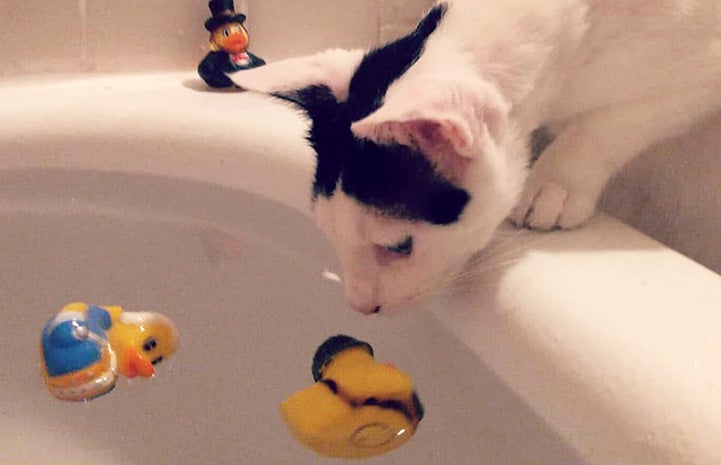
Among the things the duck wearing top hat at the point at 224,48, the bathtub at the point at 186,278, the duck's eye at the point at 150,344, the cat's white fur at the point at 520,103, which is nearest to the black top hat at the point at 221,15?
the duck wearing top hat at the point at 224,48

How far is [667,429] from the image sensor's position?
0.42 metres

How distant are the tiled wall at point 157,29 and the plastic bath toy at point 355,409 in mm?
885

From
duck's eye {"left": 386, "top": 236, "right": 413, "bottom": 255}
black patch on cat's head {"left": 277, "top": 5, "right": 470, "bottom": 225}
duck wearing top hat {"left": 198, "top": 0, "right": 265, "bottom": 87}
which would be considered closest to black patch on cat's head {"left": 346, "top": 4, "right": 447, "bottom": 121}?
black patch on cat's head {"left": 277, "top": 5, "right": 470, "bottom": 225}

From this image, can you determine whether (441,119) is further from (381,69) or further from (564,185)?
(564,185)

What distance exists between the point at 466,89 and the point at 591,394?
0.24 meters

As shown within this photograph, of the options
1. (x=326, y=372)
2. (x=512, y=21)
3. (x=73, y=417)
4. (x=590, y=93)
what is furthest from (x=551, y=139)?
(x=73, y=417)

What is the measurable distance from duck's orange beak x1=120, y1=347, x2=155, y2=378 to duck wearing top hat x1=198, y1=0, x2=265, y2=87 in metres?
0.60

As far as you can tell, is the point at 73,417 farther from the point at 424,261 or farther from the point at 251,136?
the point at 424,261

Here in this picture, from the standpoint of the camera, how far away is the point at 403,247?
664mm

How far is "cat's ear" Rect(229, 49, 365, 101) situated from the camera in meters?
0.69

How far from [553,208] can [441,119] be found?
0.26m

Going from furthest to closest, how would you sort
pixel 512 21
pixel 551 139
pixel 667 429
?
pixel 551 139, pixel 512 21, pixel 667 429

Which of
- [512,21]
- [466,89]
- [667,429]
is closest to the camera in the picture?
[667,429]

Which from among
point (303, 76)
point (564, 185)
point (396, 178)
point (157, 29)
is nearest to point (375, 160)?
point (396, 178)
